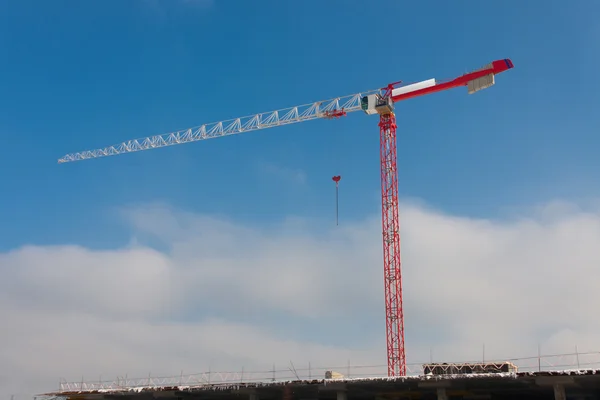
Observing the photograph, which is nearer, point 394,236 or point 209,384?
point 209,384

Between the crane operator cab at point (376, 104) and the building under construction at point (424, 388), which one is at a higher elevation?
the crane operator cab at point (376, 104)

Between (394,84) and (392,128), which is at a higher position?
(394,84)

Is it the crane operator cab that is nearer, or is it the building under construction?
the building under construction

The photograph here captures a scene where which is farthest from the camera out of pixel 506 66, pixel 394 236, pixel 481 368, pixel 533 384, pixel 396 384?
pixel 394 236

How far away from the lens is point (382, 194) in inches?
3649

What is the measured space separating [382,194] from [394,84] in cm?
1600

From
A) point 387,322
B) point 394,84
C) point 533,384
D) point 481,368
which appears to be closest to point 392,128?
point 394,84

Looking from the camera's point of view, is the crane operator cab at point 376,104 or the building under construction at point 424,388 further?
the crane operator cab at point 376,104

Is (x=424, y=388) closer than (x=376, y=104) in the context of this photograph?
Yes

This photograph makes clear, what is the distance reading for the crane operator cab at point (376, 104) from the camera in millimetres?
92938

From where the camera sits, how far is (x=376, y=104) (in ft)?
306

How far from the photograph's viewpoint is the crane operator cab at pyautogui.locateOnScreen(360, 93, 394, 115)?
92938 millimetres

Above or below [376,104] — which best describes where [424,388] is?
below

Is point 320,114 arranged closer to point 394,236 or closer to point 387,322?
point 394,236
